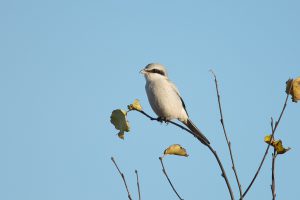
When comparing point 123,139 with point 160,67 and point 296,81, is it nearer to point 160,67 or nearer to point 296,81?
point 296,81

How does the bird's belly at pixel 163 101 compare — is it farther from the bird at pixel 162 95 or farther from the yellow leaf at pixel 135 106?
the yellow leaf at pixel 135 106

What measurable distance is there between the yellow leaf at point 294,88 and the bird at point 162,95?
4.46 m

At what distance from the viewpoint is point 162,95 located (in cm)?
784

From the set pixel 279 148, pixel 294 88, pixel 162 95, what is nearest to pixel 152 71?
pixel 162 95

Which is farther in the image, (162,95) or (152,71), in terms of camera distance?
(152,71)

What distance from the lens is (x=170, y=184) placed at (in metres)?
3.06

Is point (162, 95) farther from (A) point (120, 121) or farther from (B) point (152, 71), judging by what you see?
(A) point (120, 121)

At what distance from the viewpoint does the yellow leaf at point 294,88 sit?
3247 mm

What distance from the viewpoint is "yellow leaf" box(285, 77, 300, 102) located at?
128 inches

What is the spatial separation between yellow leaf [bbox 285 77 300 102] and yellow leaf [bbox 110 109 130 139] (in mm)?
1134

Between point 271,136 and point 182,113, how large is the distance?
5.31 meters

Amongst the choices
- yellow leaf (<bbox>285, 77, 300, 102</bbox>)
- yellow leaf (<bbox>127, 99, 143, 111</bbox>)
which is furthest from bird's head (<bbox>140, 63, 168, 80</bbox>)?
yellow leaf (<bbox>285, 77, 300, 102</bbox>)

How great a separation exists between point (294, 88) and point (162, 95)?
4.63 metres

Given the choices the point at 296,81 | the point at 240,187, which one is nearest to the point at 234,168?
the point at 240,187
